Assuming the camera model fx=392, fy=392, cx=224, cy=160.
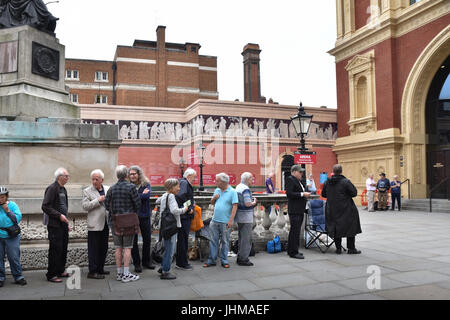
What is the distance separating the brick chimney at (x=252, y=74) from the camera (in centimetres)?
4512

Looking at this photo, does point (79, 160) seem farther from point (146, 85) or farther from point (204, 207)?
point (146, 85)

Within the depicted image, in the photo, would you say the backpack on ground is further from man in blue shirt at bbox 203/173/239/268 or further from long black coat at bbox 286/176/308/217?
man in blue shirt at bbox 203/173/239/268

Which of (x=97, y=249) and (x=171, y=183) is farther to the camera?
(x=171, y=183)

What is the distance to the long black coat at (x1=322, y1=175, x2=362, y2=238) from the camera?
26.7 feet

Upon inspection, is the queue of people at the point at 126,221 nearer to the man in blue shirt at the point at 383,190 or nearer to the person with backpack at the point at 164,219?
the person with backpack at the point at 164,219

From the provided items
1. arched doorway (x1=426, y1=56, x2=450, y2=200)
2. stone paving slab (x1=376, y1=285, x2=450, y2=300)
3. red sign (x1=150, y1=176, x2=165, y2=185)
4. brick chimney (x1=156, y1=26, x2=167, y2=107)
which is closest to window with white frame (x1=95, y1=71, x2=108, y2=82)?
brick chimney (x1=156, y1=26, x2=167, y2=107)

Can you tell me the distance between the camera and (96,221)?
621 centimetres

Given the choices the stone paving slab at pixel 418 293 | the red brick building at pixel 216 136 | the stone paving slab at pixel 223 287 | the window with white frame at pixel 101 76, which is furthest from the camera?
the window with white frame at pixel 101 76

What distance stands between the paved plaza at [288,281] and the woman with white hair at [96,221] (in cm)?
25

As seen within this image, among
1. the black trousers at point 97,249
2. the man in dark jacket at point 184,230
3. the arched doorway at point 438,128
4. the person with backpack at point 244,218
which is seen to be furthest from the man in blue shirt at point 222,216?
the arched doorway at point 438,128

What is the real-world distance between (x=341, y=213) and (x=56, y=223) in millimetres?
5515

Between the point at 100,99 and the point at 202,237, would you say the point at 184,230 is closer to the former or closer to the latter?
the point at 202,237

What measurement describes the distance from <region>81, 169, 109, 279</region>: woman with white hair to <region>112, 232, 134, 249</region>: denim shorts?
0.36 metres

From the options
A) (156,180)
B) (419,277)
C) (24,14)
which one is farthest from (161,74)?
(419,277)
